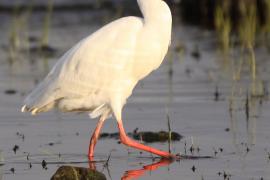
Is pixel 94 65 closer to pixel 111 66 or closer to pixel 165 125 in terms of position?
pixel 111 66

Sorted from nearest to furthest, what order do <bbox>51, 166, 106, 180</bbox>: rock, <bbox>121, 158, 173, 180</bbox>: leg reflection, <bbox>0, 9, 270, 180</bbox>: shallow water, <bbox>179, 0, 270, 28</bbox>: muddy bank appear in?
<bbox>51, 166, 106, 180</bbox>: rock
<bbox>121, 158, 173, 180</bbox>: leg reflection
<bbox>0, 9, 270, 180</bbox>: shallow water
<bbox>179, 0, 270, 28</bbox>: muddy bank

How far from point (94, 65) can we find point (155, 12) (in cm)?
81

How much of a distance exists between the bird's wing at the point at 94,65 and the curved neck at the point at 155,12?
0.12 metres

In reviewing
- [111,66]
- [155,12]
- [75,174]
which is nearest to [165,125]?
[111,66]

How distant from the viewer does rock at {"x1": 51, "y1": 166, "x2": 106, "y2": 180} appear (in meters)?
7.81

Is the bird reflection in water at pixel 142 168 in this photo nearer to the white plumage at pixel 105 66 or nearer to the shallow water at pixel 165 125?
the shallow water at pixel 165 125

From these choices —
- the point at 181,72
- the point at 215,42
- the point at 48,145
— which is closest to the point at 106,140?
the point at 48,145

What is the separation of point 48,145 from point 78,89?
33.2 inches

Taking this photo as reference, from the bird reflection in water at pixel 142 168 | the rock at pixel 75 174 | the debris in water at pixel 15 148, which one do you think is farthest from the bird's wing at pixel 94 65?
the rock at pixel 75 174

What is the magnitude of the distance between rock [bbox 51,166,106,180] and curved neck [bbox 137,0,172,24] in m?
1.76

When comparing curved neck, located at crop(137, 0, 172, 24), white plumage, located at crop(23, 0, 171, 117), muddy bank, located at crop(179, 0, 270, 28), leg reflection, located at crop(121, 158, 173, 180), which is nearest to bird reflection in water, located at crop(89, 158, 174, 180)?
leg reflection, located at crop(121, 158, 173, 180)

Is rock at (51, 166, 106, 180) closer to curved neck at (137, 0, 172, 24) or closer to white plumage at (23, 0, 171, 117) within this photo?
white plumage at (23, 0, 171, 117)

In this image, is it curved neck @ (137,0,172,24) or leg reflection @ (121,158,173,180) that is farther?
curved neck @ (137,0,172,24)

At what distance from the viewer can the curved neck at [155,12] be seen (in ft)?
28.9
